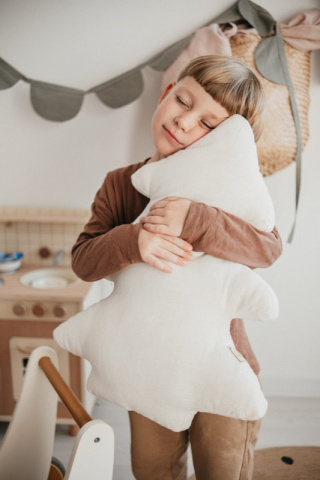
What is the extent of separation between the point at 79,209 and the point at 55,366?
951mm

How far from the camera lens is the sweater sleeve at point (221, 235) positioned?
25.1 inches

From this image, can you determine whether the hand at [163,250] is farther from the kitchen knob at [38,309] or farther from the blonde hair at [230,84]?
the kitchen knob at [38,309]

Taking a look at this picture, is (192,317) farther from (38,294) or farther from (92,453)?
(38,294)

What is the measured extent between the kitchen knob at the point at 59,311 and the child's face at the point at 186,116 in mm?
872

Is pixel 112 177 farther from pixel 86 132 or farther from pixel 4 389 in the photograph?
pixel 4 389

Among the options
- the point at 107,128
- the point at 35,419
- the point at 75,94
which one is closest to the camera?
the point at 35,419

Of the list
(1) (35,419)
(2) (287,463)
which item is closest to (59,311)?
(1) (35,419)

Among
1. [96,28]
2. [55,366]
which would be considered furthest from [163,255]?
[96,28]

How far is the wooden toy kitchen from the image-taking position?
A: 1.43 metres

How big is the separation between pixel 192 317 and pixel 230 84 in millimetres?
433

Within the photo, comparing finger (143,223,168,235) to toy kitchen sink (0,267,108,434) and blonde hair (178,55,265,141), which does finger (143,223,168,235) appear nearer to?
blonde hair (178,55,265,141)

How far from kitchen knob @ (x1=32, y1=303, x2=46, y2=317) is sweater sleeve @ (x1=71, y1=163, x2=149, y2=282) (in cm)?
70

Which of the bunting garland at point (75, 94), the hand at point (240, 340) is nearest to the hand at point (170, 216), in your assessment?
the hand at point (240, 340)

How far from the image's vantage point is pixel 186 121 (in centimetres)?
70
